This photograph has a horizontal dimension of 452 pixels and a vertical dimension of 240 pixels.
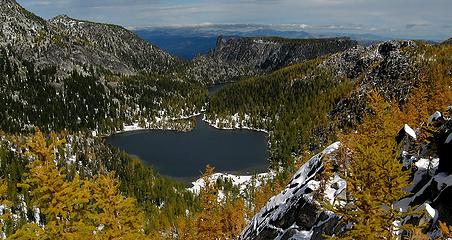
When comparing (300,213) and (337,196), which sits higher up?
(337,196)

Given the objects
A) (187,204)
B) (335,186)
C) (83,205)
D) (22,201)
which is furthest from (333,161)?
(22,201)

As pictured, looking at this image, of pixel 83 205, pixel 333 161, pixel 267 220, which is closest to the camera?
pixel 83 205

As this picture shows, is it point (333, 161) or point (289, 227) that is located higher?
point (333, 161)

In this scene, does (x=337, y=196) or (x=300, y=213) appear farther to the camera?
(x=300, y=213)

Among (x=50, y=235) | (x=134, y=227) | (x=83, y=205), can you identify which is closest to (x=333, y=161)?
(x=134, y=227)

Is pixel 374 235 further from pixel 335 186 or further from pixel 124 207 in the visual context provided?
pixel 124 207

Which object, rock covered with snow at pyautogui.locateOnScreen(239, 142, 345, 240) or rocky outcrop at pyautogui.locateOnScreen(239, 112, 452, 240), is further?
rock covered with snow at pyautogui.locateOnScreen(239, 142, 345, 240)

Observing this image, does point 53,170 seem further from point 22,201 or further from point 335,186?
point 22,201

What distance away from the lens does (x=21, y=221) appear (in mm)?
168500

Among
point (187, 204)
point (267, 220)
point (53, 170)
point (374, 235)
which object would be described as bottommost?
point (187, 204)

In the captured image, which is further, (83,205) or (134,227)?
(134,227)

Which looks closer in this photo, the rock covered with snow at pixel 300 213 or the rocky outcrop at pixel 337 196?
the rocky outcrop at pixel 337 196

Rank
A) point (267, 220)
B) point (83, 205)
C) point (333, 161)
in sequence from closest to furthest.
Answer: point (83, 205) → point (333, 161) → point (267, 220)

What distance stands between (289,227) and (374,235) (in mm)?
20887
